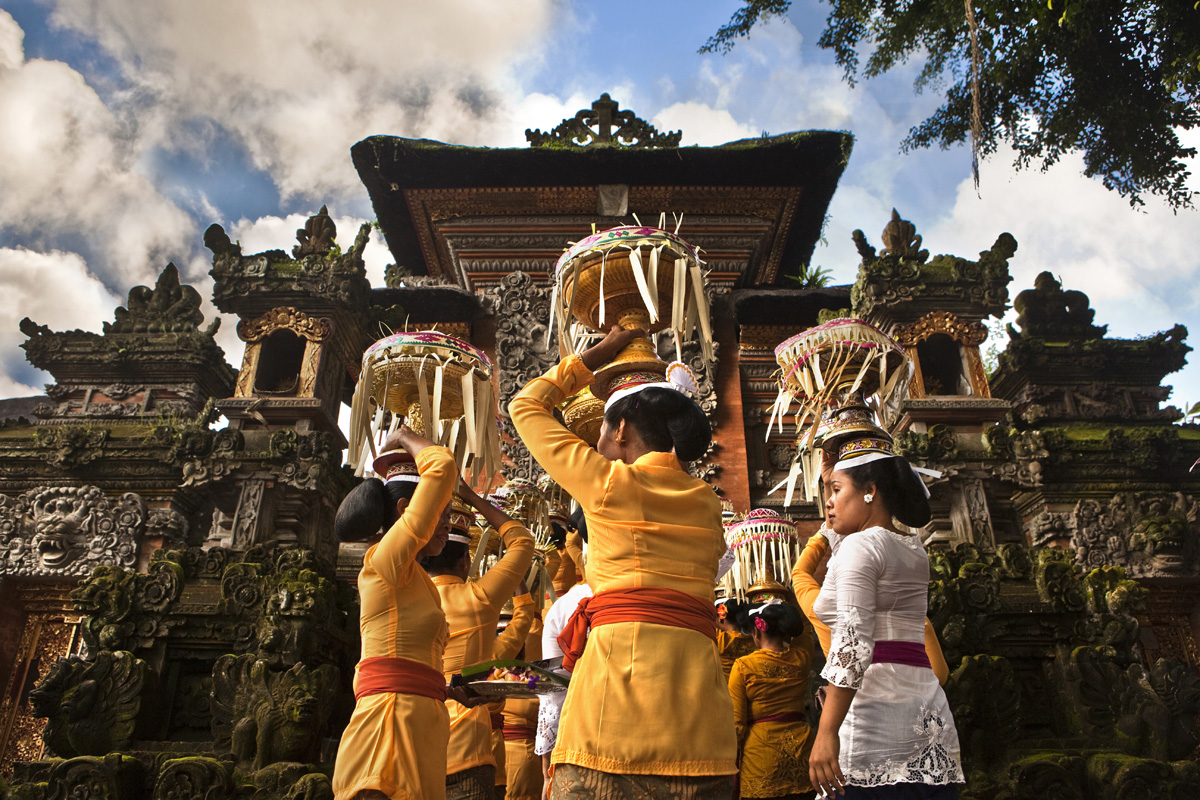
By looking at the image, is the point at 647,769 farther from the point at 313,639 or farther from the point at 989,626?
the point at 989,626

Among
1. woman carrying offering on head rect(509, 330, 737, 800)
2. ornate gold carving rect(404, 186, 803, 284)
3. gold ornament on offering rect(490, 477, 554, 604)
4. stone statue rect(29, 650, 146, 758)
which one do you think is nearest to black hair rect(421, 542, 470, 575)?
woman carrying offering on head rect(509, 330, 737, 800)

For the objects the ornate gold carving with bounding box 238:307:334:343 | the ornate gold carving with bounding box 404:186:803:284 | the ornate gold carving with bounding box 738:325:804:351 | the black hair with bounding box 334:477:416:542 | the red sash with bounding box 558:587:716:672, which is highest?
the ornate gold carving with bounding box 404:186:803:284

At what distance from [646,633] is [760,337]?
851 cm

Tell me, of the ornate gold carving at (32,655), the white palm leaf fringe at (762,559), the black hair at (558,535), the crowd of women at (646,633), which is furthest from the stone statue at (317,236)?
the crowd of women at (646,633)

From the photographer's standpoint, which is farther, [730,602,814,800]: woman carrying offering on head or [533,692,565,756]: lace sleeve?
[730,602,814,800]: woman carrying offering on head

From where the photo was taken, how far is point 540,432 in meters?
2.16

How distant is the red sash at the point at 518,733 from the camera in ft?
14.0

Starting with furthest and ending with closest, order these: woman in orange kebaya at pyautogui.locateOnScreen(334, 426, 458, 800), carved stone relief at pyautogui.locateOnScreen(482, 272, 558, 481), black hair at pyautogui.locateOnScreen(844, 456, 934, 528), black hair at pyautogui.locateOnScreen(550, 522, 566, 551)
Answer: carved stone relief at pyautogui.locateOnScreen(482, 272, 558, 481)
black hair at pyautogui.locateOnScreen(550, 522, 566, 551)
black hair at pyautogui.locateOnScreen(844, 456, 934, 528)
woman in orange kebaya at pyautogui.locateOnScreen(334, 426, 458, 800)

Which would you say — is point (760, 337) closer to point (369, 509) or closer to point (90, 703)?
point (369, 509)

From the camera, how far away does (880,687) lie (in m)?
2.19

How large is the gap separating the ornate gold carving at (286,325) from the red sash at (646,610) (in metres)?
7.59

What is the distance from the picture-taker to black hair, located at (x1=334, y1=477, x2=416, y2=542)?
290 cm

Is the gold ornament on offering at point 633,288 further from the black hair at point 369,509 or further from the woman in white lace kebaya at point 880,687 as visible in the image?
the woman in white lace kebaya at point 880,687

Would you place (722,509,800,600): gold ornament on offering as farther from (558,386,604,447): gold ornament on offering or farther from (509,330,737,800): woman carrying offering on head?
(509,330,737,800): woman carrying offering on head
